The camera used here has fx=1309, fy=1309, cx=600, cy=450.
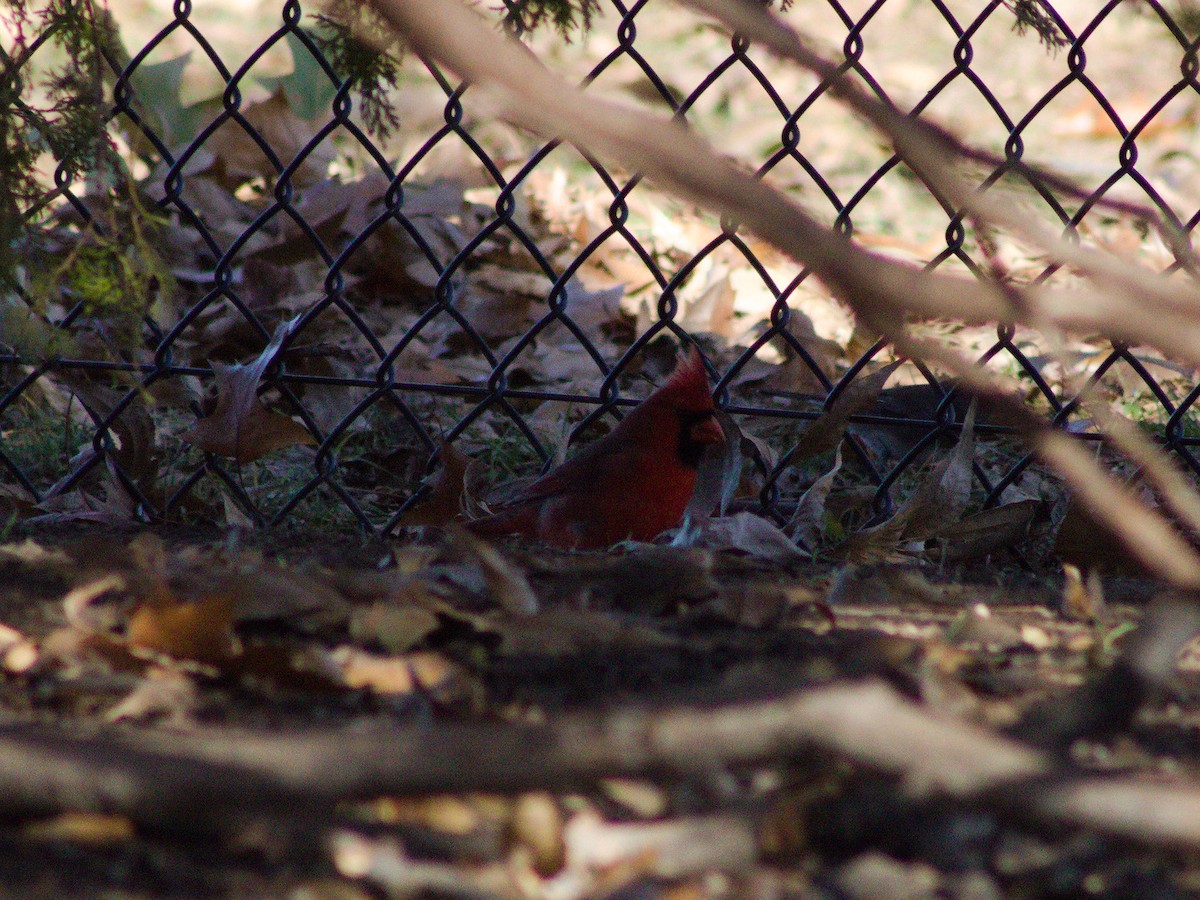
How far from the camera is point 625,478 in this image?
271 centimetres

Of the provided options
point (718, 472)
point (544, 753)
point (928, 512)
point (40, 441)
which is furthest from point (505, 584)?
point (40, 441)

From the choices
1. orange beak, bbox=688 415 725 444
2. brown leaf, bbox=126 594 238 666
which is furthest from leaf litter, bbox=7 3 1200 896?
orange beak, bbox=688 415 725 444

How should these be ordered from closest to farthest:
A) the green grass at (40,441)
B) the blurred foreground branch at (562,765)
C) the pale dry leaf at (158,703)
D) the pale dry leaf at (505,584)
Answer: the blurred foreground branch at (562,765) < the pale dry leaf at (158,703) < the pale dry leaf at (505,584) < the green grass at (40,441)

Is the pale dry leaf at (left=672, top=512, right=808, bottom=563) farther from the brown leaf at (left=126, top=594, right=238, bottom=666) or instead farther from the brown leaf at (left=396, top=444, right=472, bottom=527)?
the brown leaf at (left=126, top=594, right=238, bottom=666)

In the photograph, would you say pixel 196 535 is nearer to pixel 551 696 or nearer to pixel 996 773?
pixel 551 696

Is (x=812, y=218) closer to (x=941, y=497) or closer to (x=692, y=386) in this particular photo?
(x=941, y=497)

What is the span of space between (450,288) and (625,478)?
1.57m

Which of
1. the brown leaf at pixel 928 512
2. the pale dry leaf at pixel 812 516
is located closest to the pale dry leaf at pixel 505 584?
the brown leaf at pixel 928 512

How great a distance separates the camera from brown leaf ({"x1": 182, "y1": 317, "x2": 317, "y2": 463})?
8.34 ft

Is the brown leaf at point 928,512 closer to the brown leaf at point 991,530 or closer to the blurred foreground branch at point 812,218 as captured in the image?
the brown leaf at point 991,530

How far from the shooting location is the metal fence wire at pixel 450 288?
2410 mm

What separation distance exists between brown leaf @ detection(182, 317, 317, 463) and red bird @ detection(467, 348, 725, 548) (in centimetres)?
42

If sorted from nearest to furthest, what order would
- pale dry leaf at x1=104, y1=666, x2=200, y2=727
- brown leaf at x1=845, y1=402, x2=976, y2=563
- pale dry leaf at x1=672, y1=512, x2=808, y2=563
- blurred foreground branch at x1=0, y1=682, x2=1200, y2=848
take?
blurred foreground branch at x1=0, y1=682, x2=1200, y2=848, pale dry leaf at x1=104, y1=666, x2=200, y2=727, pale dry leaf at x1=672, y1=512, x2=808, y2=563, brown leaf at x1=845, y1=402, x2=976, y2=563

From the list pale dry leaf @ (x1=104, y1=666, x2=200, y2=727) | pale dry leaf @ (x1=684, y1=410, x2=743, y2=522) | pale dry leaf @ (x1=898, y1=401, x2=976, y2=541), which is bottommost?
pale dry leaf @ (x1=104, y1=666, x2=200, y2=727)
